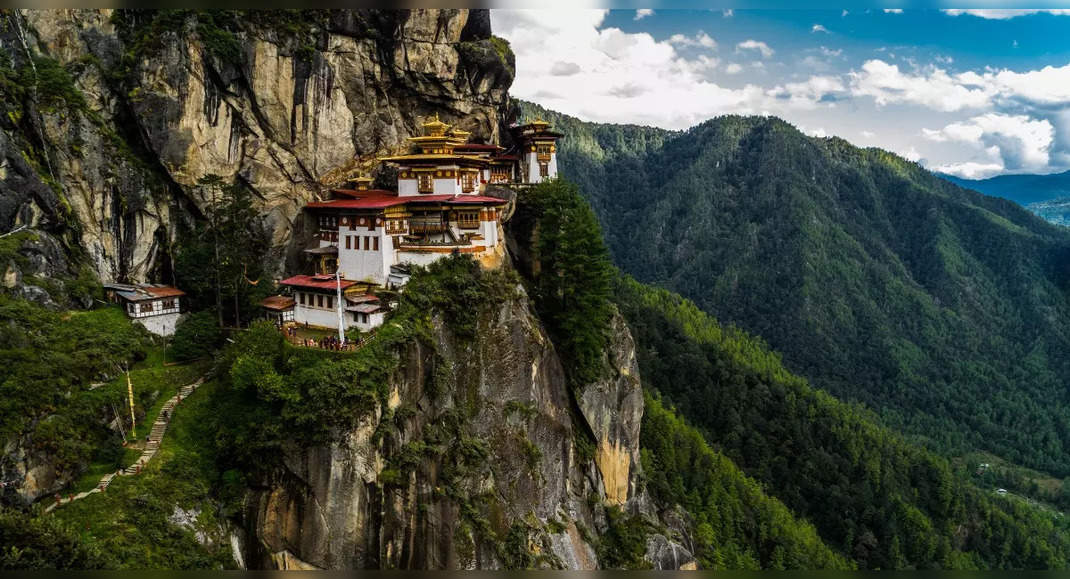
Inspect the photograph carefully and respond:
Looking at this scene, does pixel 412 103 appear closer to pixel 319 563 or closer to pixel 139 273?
pixel 139 273

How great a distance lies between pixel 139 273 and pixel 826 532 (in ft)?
267

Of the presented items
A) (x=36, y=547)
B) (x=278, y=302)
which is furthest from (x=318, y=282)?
(x=36, y=547)

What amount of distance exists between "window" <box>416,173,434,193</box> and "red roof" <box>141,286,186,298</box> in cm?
1691

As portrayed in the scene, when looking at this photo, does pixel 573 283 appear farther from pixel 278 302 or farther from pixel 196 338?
pixel 196 338

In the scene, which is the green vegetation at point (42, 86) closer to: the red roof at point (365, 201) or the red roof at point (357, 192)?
the red roof at point (365, 201)

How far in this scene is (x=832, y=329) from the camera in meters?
180

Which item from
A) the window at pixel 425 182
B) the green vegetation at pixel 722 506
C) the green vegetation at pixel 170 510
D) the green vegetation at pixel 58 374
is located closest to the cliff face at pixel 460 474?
the green vegetation at pixel 170 510

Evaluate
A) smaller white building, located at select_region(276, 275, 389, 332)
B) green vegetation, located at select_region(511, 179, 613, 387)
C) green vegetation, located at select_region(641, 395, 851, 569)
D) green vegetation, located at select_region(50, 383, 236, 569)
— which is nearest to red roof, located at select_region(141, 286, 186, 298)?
smaller white building, located at select_region(276, 275, 389, 332)

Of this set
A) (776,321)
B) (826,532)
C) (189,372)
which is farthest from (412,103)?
(776,321)

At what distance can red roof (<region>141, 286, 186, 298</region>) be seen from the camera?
131 feet

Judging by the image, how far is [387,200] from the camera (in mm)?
42812

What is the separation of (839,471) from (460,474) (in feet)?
239

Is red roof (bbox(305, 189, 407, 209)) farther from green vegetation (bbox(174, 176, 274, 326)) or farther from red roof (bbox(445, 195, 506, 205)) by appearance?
green vegetation (bbox(174, 176, 274, 326))

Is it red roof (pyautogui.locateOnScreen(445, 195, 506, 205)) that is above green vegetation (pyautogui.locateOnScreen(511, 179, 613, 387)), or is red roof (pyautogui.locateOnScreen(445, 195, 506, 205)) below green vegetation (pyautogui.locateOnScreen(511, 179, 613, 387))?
above
